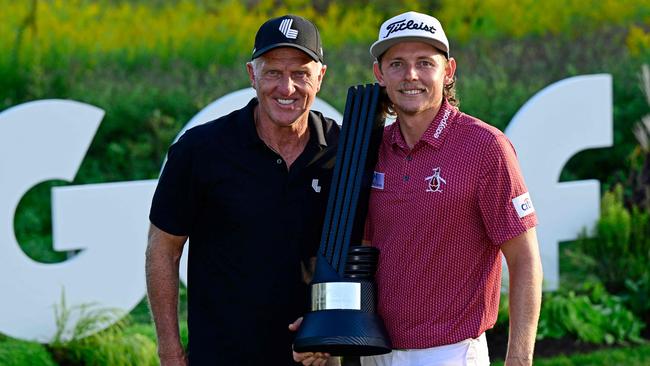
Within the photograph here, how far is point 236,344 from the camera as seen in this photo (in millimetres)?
4094

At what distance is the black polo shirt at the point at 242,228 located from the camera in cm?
404

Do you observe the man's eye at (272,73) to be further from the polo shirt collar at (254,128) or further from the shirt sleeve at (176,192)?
the shirt sleeve at (176,192)

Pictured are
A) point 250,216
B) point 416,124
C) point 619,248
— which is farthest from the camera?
point 619,248

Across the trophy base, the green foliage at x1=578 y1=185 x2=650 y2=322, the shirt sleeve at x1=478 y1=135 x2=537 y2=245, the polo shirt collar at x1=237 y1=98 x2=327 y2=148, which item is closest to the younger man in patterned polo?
the shirt sleeve at x1=478 y1=135 x2=537 y2=245

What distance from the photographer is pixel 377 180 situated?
3.97 meters

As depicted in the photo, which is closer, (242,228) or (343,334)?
(343,334)

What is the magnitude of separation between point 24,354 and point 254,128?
9.50ft

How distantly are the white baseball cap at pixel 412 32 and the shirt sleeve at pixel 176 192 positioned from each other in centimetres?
76

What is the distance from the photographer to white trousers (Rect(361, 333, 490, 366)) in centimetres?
384

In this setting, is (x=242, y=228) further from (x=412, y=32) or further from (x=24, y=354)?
(x=24, y=354)

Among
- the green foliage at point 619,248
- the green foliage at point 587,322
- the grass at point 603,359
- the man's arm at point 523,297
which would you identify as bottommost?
the grass at point 603,359

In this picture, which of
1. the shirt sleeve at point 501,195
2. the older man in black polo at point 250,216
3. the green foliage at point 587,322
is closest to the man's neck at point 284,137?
the older man in black polo at point 250,216

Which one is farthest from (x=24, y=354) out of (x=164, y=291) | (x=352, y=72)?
(x=352, y=72)

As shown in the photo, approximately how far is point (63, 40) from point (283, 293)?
542cm
